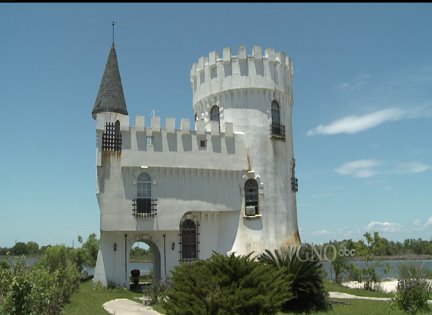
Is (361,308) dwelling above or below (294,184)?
below

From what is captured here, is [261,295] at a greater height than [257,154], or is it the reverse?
[257,154]

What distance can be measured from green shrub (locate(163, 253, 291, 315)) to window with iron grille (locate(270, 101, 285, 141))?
15.0 metres

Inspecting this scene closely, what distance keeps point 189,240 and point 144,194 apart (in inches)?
161

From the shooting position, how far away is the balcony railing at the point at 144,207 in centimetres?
2462

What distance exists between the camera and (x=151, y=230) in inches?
982

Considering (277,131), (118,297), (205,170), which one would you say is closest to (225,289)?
(118,297)

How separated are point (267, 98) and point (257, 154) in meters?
3.59

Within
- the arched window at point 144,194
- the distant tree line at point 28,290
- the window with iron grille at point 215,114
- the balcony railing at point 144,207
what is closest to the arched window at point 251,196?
the window with iron grille at point 215,114

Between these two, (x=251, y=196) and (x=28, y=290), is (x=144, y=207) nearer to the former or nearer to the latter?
(x=251, y=196)

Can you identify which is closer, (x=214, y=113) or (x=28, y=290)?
(x=28, y=290)

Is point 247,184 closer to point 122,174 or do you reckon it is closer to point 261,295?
point 122,174

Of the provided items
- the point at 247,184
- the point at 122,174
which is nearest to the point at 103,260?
the point at 122,174

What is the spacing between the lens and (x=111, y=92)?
88.5ft

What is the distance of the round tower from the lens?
1068 inches
